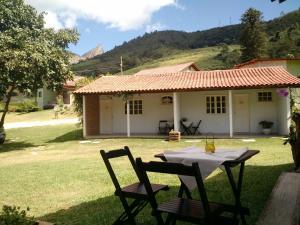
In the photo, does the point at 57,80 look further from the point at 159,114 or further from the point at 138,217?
the point at 138,217

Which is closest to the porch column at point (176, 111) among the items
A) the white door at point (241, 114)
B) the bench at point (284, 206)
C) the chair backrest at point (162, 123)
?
the chair backrest at point (162, 123)

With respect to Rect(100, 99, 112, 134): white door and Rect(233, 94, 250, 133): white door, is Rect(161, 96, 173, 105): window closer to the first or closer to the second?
Rect(100, 99, 112, 134): white door

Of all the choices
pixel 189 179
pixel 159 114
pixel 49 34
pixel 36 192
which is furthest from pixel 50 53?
pixel 189 179

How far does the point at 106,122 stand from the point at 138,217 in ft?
55.6

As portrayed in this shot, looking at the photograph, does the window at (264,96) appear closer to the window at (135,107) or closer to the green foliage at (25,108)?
the window at (135,107)

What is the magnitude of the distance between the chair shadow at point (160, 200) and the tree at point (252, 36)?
174ft

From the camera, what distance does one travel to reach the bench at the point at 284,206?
440cm

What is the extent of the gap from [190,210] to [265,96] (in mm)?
16613

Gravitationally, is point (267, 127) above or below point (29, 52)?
below

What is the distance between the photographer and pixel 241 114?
20094mm

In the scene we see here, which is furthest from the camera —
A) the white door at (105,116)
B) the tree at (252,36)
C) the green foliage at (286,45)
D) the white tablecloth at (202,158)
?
the tree at (252,36)

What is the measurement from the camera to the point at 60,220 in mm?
5965

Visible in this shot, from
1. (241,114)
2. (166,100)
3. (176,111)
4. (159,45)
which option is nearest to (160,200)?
(176,111)

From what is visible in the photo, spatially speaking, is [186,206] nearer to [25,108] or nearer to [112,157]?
[112,157]
